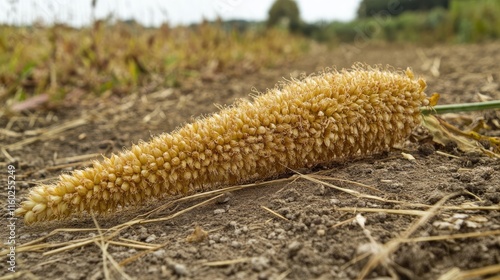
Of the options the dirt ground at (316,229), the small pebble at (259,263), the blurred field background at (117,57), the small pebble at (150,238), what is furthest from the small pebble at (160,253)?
the blurred field background at (117,57)

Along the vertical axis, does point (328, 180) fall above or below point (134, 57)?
below

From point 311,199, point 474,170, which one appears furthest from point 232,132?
point 474,170

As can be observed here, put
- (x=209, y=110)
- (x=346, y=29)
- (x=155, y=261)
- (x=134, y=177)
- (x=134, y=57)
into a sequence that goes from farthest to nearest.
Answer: (x=346, y=29) < (x=134, y=57) < (x=209, y=110) < (x=134, y=177) < (x=155, y=261)

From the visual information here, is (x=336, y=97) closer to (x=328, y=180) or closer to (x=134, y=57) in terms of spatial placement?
(x=328, y=180)

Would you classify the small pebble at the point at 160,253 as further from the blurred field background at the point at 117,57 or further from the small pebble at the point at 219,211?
the blurred field background at the point at 117,57

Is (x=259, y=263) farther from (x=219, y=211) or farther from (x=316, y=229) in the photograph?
(x=219, y=211)

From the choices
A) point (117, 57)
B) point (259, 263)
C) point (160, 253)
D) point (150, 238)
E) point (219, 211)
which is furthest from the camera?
point (117, 57)

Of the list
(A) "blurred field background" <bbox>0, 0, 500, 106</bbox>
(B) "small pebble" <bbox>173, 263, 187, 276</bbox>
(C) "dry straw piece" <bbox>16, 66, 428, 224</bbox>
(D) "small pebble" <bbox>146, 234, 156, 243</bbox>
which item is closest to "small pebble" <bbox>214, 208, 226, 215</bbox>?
(C) "dry straw piece" <bbox>16, 66, 428, 224</bbox>

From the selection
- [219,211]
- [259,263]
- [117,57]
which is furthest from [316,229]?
[117,57]

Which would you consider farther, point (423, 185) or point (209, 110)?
point (209, 110)
